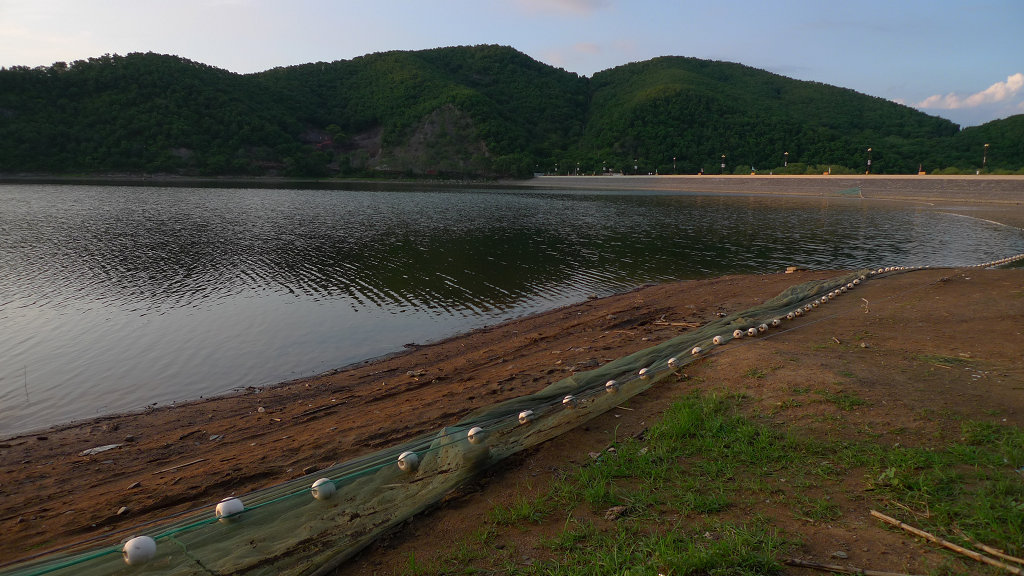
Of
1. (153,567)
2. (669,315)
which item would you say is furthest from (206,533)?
(669,315)

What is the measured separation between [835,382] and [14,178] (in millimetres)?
111674

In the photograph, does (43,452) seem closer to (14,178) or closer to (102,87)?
(14,178)

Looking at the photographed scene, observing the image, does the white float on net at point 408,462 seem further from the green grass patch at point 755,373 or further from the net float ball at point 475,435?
the green grass patch at point 755,373

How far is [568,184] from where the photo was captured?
94562 mm

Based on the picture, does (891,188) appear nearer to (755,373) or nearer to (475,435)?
(755,373)

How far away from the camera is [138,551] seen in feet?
10.8

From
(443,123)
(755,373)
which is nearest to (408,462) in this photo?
(755,373)

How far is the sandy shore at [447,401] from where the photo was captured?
198 inches

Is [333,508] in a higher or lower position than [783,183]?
lower

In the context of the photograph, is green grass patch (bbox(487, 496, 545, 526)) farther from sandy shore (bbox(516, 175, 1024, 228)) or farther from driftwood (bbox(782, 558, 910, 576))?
sandy shore (bbox(516, 175, 1024, 228))

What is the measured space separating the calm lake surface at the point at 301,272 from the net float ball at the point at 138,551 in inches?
273

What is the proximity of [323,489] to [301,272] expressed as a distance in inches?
669

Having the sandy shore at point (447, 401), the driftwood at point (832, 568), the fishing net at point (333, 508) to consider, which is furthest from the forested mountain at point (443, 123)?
the driftwood at point (832, 568)

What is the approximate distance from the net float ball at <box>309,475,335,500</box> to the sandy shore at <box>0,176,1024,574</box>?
64 cm
